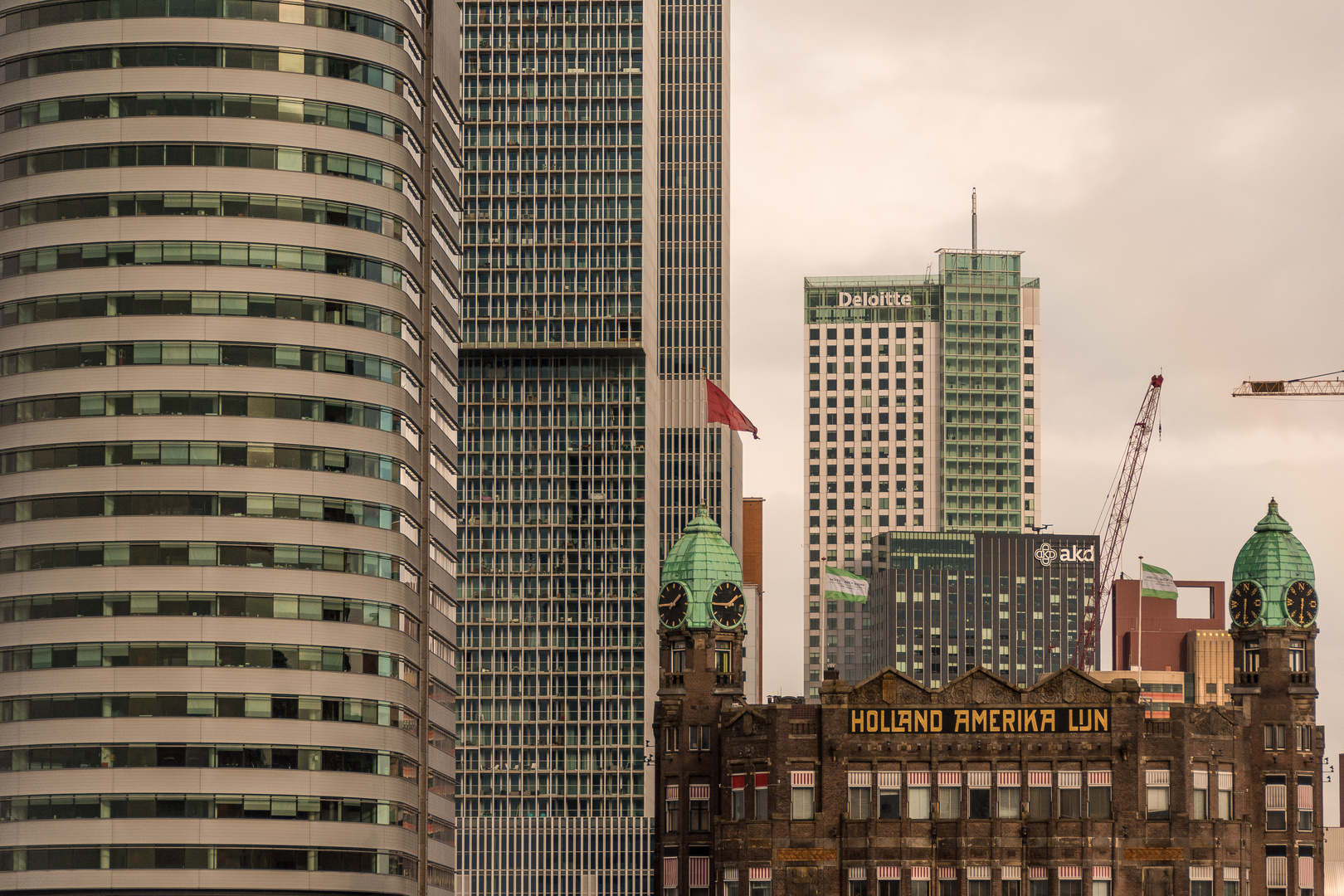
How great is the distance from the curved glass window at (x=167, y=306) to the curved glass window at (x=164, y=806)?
1285 inches

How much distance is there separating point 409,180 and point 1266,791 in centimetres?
7675

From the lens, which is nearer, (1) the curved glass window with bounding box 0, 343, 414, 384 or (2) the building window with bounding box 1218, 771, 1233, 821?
(1) the curved glass window with bounding box 0, 343, 414, 384

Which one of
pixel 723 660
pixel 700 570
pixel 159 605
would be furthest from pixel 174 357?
pixel 723 660

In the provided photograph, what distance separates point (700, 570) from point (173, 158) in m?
50.6

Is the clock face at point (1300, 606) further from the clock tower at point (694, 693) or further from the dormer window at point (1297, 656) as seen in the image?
the clock tower at point (694, 693)

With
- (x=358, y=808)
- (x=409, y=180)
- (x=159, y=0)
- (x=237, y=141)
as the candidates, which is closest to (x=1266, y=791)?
(x=358, y=808)

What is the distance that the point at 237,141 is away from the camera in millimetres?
154750

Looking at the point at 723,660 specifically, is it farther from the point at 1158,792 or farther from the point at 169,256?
the point at 169,256

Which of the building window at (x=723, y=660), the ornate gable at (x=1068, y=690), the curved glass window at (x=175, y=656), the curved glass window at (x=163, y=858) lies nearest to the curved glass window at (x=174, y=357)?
the curved glass window at (x=175, y=656)

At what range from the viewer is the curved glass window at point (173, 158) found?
155m

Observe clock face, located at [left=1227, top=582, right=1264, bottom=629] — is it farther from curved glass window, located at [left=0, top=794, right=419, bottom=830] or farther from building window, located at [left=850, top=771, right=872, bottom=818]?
curved glass window, located at [left=0, top=794, right=419, bottom=830]

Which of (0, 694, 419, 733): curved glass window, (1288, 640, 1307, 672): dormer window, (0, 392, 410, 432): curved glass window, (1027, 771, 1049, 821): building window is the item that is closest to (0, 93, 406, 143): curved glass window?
(0, 392, 410, 432): curved glass window

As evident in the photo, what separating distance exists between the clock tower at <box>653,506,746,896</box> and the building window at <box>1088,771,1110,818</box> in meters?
27.0

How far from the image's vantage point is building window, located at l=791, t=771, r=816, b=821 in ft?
516
